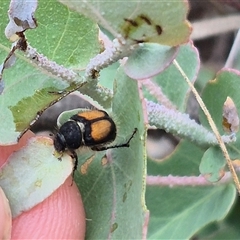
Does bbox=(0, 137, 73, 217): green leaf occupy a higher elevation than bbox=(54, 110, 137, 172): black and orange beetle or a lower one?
higher

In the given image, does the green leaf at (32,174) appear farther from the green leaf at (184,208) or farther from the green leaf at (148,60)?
the green leaf at (184,208)

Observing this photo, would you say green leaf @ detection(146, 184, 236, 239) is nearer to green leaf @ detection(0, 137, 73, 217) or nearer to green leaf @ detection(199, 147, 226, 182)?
green leaf @ detection(199, 147, 226, 182)

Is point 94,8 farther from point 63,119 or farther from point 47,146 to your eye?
point 63,119

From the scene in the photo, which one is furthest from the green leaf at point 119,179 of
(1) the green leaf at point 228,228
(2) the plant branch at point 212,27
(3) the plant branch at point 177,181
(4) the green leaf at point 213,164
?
(2) the plant branch at point 212,27

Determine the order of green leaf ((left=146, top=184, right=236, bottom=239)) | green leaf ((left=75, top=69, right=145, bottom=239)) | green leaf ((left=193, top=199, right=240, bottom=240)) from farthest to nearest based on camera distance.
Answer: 1. green leaf ((left=193, top=199, right=240, bottom=240))
2. green leaf ((left=146, top=184, right=236, bottom=239))
3. green leaf ((left=75, top=69, right=145, bottom=239))

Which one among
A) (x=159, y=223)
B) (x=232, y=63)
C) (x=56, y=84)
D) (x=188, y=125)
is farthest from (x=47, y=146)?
(x=232, y=63)

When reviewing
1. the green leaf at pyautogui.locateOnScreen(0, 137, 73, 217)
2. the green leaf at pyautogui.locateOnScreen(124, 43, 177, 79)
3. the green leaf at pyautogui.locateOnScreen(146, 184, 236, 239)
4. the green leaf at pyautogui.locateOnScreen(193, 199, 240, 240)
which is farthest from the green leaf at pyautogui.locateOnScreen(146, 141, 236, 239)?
the green leaf at pyautogui.locateOnScreen(124, 43, 177, 79)
